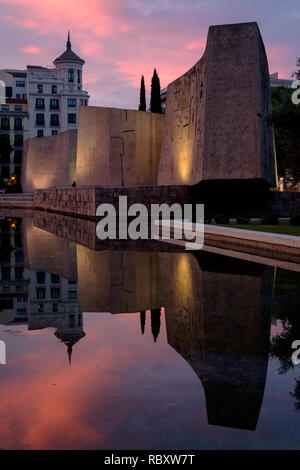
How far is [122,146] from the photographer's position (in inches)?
1206

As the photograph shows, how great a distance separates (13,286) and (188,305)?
3.34 meters

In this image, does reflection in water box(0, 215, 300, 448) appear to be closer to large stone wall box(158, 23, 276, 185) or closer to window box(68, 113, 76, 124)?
large stone wall box(158, 23, 276, 185)

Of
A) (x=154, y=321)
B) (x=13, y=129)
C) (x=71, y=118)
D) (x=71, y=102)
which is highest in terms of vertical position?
(x=71, y=102)

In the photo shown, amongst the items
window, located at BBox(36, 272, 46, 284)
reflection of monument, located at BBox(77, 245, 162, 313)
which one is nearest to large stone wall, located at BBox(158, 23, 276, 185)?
reflection of monument, located at BBox(77, 245, 162, 313)

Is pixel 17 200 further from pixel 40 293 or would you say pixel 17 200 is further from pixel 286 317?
pixel 286 317

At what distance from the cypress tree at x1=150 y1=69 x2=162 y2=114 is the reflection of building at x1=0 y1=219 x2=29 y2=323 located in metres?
40.0

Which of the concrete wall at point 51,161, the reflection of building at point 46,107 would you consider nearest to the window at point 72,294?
the concrete wall at point 51,161

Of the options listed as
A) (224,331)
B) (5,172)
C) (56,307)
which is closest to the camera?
(224,331)

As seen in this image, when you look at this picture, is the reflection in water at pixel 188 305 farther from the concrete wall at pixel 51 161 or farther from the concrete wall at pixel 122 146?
the concrete wall at pixel 51 161

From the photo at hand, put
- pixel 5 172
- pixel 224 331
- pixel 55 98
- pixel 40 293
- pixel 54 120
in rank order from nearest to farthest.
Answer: pixel 224 331 < pixel 40 293 < pixel 55 98 < pixel 54 120 < pixel 5 172

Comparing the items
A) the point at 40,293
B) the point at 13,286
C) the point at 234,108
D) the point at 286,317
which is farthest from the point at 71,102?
the point at 286,317

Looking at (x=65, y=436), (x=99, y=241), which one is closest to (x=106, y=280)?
(x=65, y=436)

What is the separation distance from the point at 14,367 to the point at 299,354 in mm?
2455

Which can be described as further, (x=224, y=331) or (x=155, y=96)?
(x=155, y=96)
